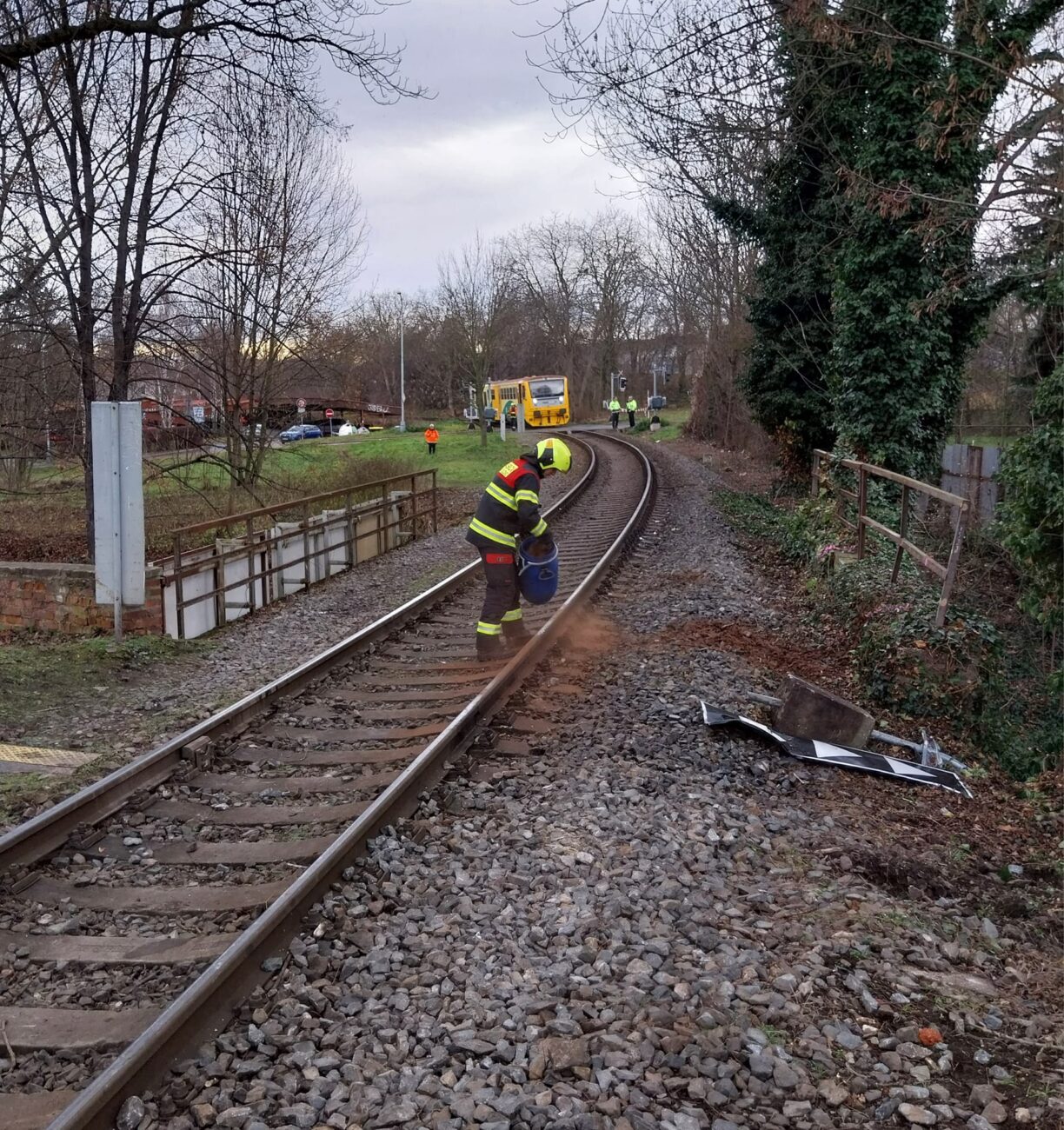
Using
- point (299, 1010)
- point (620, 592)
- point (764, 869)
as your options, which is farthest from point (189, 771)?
point (620, 592)

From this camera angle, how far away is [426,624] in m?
9.94

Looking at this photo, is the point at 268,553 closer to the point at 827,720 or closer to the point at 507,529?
the point at 507,529

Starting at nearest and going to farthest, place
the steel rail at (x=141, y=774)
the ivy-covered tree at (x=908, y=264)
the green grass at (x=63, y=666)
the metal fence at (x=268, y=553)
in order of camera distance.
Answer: the steel rail at (x=141, y=774)
the green grass at (x=63, y=666)
the metal fence at (x=268, y=553)
the ivy-covered tree at (x=908, y=264)

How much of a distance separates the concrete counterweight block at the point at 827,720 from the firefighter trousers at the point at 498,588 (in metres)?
2.55

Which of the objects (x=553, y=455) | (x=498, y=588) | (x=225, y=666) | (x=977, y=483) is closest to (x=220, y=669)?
(x=225, y=666)

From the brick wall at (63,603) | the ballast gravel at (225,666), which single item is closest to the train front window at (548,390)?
the ballast gravel at (225,666)

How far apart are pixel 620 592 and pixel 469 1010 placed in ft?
26.5

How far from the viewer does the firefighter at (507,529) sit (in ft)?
25.8

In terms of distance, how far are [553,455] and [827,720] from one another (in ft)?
9.35

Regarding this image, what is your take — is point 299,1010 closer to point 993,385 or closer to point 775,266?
point 775,266

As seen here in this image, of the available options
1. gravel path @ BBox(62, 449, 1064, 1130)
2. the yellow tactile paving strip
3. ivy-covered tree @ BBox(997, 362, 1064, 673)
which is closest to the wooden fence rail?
ivy-covered tree @ BBox(997, 362, 1064, 673)

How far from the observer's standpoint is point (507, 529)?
821 cm

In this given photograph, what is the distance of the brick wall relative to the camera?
9.86 m

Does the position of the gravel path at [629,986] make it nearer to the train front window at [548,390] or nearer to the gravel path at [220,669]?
the gravel path at [220,669]
